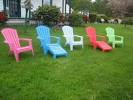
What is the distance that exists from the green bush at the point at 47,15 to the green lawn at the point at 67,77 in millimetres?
10274

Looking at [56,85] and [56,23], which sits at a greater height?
[56,23]

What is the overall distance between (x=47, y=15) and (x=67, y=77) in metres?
13.3

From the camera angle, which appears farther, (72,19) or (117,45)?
(72,19)

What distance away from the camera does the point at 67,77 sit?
7.10 metres

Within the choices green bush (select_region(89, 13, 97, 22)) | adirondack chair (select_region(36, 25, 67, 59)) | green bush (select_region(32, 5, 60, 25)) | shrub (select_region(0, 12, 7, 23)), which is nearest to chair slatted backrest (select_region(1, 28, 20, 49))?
adirondack chair (select_region(36, 25, 67, 59))

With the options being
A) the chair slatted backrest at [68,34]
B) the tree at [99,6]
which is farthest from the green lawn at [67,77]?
the tree at [99,6]

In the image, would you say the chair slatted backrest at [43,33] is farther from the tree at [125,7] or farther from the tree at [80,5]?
the tree at [80,5]

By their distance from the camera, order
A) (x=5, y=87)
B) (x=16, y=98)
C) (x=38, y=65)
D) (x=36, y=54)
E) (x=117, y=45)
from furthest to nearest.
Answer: (x=117, y=45) < (x=36, y=54) < (x=38, y=65) < (x=5, y=87) < (x=16, y=98)

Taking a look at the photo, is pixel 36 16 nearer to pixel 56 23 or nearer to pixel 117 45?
pixel 56 23

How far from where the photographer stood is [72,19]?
22.9m

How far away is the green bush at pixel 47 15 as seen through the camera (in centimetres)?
1998

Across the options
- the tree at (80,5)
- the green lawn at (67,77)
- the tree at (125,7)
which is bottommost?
the green lawn at (67,77)

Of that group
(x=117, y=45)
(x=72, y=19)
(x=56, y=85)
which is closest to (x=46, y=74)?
(x=56, y=85)

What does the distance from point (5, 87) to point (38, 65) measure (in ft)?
6.78
